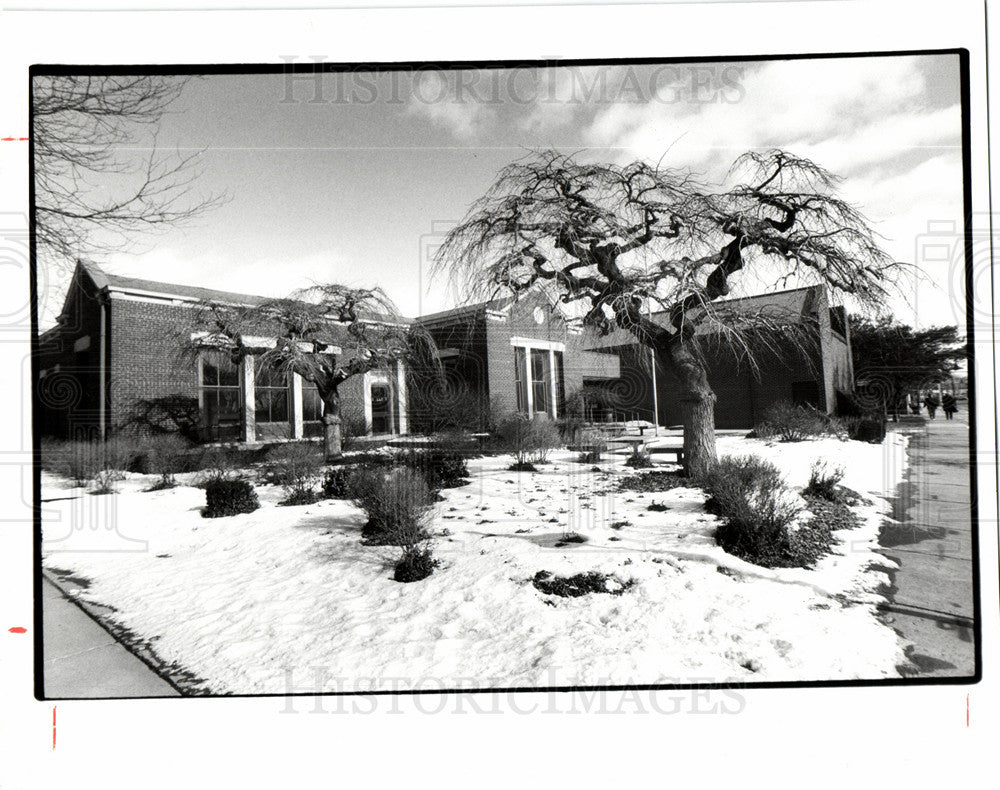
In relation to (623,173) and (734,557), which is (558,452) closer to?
(734,557)

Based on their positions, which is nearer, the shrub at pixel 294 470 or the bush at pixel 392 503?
the bush at pixel 392 503

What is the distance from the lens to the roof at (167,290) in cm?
243

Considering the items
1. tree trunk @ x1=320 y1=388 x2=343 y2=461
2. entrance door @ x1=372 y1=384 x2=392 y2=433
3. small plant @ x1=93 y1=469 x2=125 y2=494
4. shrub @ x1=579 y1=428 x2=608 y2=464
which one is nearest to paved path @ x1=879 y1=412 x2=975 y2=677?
shrub @ x1=579 y1=428 x2=608 y2=464

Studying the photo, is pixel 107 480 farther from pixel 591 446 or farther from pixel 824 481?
pixel 824 481

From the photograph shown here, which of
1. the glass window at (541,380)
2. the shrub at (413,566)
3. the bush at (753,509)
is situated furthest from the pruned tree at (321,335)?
the bush at (753,509)

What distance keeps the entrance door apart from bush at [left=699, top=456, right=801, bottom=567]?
1.93m

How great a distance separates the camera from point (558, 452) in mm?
2605

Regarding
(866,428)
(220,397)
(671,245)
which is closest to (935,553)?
(866,428)

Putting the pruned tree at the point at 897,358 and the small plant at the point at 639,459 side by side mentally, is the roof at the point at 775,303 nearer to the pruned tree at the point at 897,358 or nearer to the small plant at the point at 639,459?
the pruned tree at the point at 897,358

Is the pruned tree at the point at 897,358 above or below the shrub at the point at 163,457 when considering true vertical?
above

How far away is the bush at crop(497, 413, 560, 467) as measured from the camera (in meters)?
2.58

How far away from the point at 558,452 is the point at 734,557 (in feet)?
3.56

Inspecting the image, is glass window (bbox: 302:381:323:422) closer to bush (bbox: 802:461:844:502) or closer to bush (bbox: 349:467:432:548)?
bush (bbox: 349:467:432:548)

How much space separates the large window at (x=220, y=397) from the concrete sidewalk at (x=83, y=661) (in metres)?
1.07
